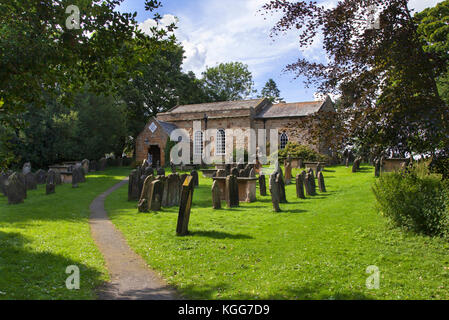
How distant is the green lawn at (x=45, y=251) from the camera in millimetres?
5484

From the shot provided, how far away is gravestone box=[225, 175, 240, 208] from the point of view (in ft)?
44.4

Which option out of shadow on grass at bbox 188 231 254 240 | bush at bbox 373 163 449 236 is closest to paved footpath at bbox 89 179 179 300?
shadow on grass at bbox 188 231 254 240

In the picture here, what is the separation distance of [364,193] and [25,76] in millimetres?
13190

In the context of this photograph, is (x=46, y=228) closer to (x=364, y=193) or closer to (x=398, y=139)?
(x=398, y=139)

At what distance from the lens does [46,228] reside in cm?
986

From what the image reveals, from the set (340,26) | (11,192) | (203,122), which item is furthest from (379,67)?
(203,122)

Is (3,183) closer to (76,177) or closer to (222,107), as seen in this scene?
(76,177)

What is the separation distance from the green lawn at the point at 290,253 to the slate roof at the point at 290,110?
71.3ft

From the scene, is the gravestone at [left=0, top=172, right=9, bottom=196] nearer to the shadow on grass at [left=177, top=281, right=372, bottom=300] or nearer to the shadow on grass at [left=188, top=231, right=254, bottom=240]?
the shadow on grass at [left=188, top=231, right=254, bottom=240]

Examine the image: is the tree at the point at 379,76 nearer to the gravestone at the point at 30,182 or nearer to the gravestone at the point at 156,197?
the gravestone at the point at 156,197

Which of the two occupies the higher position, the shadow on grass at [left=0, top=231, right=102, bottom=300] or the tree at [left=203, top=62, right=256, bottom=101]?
the tree at [left=203, top=62, right=256, bottom=101]

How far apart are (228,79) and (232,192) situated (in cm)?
5151

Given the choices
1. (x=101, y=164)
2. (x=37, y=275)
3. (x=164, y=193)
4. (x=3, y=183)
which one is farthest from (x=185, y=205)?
(x=101, y=164)

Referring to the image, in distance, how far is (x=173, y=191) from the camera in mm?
14547
